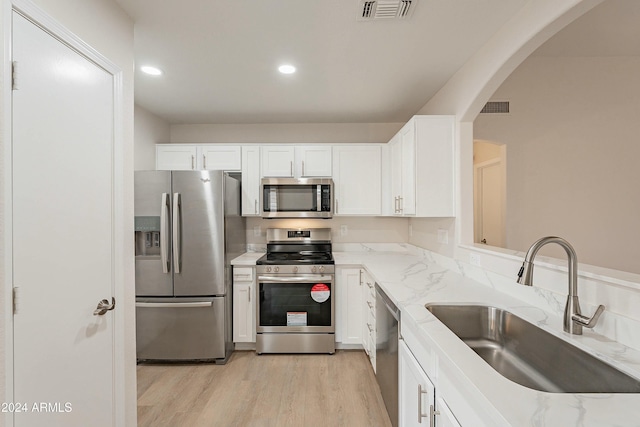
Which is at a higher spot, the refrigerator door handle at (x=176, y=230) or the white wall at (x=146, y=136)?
the white wall at (x=146, y=136)

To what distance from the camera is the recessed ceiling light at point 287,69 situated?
2.31m

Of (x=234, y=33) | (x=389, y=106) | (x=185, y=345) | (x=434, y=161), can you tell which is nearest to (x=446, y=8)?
(x=434, y=161)

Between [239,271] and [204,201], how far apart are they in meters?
0.79

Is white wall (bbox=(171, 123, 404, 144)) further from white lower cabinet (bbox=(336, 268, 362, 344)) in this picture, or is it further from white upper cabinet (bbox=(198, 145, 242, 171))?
white lower cabinet (bbox=(336, 268, 362, 344))

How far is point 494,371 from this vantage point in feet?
3.06

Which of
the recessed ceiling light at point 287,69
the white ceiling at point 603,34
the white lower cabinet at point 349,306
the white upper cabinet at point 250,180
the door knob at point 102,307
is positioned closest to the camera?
the door knob at point 102,307

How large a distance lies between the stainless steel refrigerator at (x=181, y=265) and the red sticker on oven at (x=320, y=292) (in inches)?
34.2

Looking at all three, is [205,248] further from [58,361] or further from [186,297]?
[58,361]

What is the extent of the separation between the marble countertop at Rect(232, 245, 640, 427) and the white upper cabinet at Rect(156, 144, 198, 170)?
2.46 meters

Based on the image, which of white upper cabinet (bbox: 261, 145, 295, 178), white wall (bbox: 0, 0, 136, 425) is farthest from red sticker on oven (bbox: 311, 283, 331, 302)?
white wall (bbox: 0, 0, 136, 425)

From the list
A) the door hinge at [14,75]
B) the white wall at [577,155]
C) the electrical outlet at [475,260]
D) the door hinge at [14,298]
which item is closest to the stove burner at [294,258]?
the electrical outlet at [475,260]

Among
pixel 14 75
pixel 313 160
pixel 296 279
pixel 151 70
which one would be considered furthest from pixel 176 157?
pixel 14 75

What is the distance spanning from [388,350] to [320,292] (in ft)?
3.81

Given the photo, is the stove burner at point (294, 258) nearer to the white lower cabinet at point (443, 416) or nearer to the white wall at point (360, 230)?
the white wall at point (360, 230)
